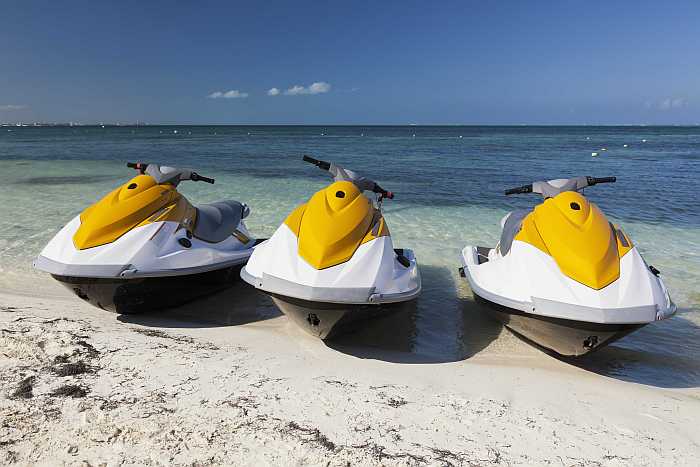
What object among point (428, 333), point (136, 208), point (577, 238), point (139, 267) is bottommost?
point (428, 333)

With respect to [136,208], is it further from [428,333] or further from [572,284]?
[572,284]

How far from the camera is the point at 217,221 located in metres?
4.91

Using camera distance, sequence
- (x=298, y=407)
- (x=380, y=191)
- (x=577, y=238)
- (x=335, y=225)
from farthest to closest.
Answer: (x=380, y=191)
(x=335, y=225)
(x=577, y=238)
(x=298, y=407)

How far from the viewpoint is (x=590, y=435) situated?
2.72 m

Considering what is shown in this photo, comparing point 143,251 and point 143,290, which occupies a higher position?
point 143,251

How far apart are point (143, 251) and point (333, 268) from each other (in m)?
1.69

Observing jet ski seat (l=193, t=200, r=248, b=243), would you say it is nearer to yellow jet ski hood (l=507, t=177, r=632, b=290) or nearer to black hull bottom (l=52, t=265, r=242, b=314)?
black hull bottom (l=52, t=265, r=242, b=314)

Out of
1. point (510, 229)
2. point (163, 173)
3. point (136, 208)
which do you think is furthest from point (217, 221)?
point (510, 229)

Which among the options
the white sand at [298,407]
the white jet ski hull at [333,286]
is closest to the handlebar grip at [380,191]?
the white jet ski hull at [333,286]

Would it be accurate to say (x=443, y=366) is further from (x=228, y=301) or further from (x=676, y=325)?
(x=676, y=325)

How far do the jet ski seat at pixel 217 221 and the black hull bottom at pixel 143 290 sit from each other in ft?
1.25

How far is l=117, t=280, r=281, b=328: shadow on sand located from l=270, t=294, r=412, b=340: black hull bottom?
1129 millimetres

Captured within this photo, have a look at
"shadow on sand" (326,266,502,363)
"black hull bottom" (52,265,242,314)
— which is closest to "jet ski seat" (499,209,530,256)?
"shadow on sand" (326,266,502,363)

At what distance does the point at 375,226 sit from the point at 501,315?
1304 millimetres
